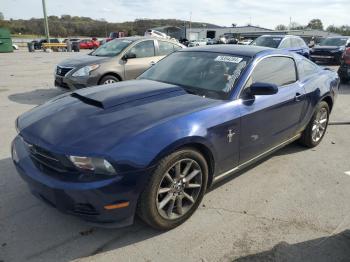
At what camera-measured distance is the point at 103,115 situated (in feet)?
9.97

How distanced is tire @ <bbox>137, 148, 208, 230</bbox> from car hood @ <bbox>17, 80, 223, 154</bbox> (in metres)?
0.37

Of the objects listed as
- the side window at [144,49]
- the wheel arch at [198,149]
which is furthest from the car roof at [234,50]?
the side window at [144,49]

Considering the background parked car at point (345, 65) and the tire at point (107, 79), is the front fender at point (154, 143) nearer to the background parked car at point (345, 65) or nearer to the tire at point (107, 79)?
the tire at point (107, 79)

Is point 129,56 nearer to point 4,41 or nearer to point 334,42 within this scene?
point 334,42


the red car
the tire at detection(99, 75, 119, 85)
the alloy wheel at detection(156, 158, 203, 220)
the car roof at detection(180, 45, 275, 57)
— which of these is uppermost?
the car roof at detection(180, 45, 275, 57)

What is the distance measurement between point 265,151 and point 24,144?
105 inches

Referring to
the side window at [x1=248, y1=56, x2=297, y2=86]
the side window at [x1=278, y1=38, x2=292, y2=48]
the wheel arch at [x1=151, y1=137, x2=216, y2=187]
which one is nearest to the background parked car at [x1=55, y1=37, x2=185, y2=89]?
the side window at [x1=248, y1=56, x2=297, y2=86]

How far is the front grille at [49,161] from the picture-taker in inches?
104

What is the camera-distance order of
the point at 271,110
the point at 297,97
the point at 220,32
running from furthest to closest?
the point at 220,32
the point at 297,97
the point at 271,110

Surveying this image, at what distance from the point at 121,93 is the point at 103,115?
573mm

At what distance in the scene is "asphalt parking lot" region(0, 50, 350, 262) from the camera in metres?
2.79

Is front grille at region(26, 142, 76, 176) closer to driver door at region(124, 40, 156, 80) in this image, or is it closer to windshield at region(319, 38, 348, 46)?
driver door at region(124, 40, 156, 80)

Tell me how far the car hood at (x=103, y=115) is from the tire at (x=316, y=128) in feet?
7.41

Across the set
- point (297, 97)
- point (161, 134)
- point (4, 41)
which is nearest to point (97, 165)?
point (161, 134)
